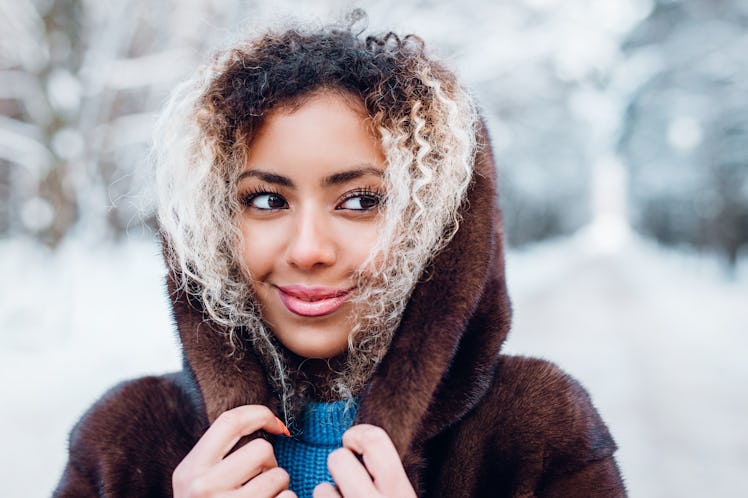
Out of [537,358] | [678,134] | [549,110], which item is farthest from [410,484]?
[549,110]

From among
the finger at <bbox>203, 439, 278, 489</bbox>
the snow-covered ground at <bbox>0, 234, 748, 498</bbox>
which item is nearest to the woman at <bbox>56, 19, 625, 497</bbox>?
the finger at <bbox>203, 439, 278, 489</bbox>

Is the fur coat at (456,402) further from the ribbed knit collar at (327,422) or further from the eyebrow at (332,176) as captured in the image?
the eyebrow at (332,176)

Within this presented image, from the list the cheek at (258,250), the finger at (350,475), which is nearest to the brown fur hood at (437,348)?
the finger at (350,475)

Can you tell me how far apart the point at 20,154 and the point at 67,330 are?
333 cm

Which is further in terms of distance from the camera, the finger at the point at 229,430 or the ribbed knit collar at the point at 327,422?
the ribbed knit collar at the point at 327,422

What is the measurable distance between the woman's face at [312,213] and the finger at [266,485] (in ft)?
A: 0.97

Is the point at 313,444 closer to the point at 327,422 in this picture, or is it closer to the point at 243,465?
the point at 327,422

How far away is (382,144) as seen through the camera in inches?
55.7

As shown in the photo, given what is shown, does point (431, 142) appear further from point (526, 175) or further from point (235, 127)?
point (526, 175)

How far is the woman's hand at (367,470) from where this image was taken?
46.5 inches

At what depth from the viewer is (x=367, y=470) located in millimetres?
1236

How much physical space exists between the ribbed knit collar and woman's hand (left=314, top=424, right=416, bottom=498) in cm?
25

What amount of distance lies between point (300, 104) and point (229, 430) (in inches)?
30.1

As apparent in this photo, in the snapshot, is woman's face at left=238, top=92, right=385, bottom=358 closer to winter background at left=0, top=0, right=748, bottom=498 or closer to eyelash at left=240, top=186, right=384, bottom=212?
eyelash at left=240, top=186, right=384, bottom=212
